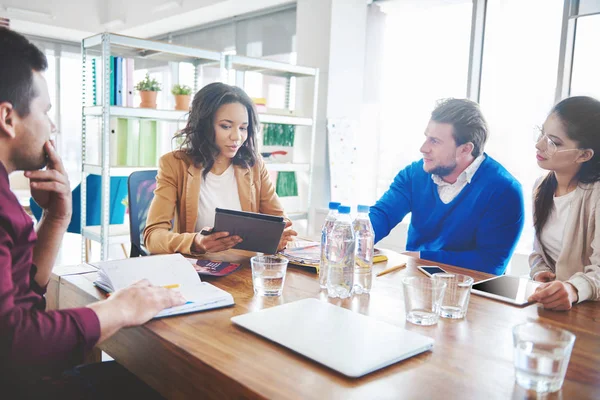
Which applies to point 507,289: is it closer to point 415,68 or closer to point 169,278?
point 169,278

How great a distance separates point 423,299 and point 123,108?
2534mm

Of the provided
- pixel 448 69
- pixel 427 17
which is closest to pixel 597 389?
pixel 448 69

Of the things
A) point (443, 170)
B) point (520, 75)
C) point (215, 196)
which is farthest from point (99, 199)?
point (520, 75)

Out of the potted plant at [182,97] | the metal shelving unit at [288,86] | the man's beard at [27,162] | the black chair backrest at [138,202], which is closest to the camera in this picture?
the man's beard at [27,162]

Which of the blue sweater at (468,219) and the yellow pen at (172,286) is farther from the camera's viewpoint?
the blue sweater at (468,219)

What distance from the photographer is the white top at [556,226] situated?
5.47ft

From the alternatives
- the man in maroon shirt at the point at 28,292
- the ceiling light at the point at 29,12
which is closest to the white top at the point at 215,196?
the man in maroon shirt at the point at 28,292

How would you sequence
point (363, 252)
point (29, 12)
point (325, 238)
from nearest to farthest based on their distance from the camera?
point (325, 238) < point (363, 252) < point (29, 12)

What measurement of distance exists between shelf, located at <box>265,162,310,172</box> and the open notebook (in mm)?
2552

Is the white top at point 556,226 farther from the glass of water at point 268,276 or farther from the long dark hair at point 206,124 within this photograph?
the long dark hair at point 206,124

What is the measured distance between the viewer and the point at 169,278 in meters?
1.26

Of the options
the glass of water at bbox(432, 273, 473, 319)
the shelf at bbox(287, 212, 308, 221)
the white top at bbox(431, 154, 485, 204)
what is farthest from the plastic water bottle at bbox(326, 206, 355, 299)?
the shelf at bbox(287, 212, 308, 221)

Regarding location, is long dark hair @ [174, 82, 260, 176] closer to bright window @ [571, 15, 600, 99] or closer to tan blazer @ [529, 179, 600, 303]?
tan blazer @ [529, 179, 600, 303]

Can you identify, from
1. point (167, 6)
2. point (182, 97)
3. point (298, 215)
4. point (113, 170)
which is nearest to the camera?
point (113, 170)
